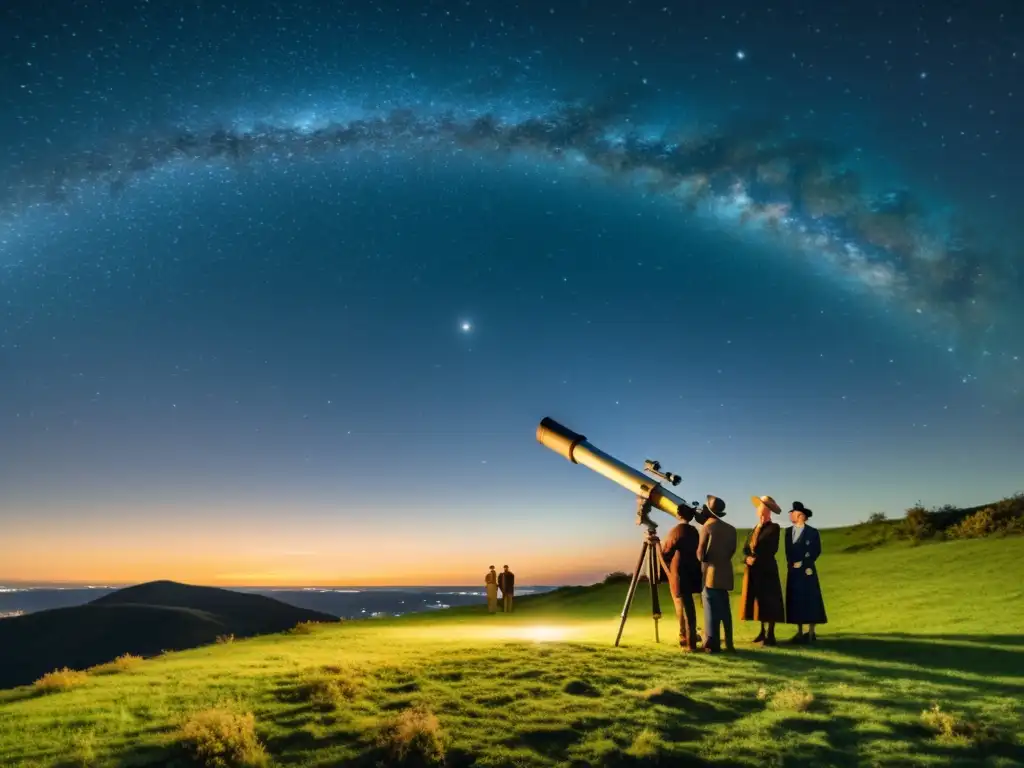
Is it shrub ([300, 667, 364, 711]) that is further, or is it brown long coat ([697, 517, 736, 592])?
brown long coat ([697, 517, 736, 592])

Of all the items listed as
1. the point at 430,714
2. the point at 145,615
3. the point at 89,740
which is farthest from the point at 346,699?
the point at 145,615

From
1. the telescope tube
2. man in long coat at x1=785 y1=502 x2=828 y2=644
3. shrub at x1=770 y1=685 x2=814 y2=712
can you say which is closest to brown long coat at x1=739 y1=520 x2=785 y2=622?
man in long coat at x1=785 y1=502 x2=828 y2=644

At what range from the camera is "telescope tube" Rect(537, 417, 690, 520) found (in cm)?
1678

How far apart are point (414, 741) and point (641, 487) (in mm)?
8736

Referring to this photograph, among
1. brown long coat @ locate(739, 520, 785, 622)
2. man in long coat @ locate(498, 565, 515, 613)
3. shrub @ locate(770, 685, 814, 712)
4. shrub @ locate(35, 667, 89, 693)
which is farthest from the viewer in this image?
man in long coat @ locate(498, 565, 515, 613)

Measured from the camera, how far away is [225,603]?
175625 mm

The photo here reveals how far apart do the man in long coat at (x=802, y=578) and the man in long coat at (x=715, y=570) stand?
6.00ft

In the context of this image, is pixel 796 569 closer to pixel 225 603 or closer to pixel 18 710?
pixel 18 710

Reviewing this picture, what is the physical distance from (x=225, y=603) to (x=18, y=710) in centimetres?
17995

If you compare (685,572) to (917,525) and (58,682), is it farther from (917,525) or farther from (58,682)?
(917,525)

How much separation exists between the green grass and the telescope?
1650 millimetres

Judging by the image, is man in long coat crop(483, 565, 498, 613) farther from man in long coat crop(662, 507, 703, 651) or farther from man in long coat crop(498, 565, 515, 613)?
man in long coat crop(662, 507, 703, 651)

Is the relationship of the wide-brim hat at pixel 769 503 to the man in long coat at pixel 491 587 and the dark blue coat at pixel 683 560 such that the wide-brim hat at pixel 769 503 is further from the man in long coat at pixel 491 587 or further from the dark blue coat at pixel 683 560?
the man in long coat at pixel 491 587

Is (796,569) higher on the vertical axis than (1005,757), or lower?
higher
